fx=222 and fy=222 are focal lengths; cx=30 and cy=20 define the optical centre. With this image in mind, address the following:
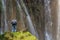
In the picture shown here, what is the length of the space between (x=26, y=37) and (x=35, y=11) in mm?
697

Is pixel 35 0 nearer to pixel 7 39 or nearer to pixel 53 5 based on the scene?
pixel 53 5

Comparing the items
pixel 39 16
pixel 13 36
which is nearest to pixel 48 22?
pixel 39 16

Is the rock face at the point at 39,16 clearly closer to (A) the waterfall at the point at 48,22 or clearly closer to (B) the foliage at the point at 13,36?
(A) the waterfall at the point at 48,22

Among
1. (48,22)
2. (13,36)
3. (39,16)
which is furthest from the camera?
(39,16)

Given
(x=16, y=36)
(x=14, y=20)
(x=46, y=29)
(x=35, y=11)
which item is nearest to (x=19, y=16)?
(x=14, y=20)

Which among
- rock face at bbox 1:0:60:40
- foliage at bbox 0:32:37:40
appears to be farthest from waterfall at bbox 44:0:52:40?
foliage at bbox 0:32:37:40

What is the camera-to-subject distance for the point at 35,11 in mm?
3092

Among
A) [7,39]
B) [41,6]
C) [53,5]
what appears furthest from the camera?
[41,6]

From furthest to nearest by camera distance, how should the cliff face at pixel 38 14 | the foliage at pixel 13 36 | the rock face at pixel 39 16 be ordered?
the cliff face at pixel 38 14 < the rock face at pixel 39 16 < the foliage at pixel 13 36

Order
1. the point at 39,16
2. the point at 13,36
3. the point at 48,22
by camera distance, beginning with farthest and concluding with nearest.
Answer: the point at 39,16 < the point at 48,22 < the point at 13,36

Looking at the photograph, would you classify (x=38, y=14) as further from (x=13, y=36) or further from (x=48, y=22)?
(x=13, y=36)

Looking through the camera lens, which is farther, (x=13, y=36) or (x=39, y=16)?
(x=39, y=16)

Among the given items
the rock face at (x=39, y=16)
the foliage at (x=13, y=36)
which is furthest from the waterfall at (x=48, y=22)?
the foliage at (x=13, y=36)

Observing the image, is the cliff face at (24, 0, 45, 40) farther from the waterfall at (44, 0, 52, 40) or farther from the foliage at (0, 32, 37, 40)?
the foliage at (0, 32, 37, 40)
